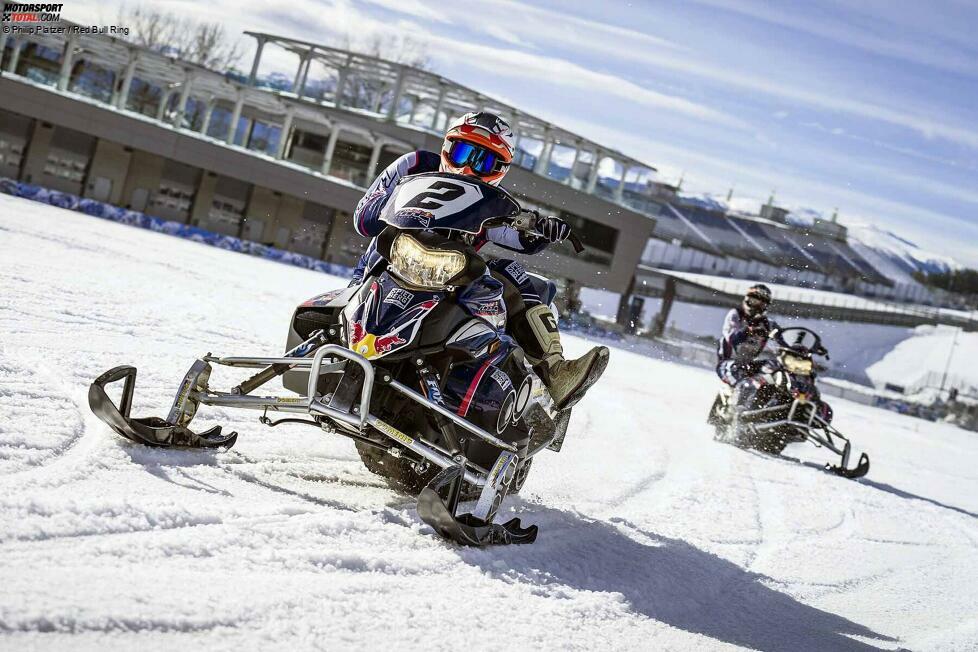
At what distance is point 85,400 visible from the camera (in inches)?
195

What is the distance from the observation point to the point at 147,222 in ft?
91.4

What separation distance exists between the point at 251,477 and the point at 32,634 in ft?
7.00

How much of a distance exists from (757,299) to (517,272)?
7539mm

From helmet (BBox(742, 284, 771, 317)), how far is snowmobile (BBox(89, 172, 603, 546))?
7.93 metres

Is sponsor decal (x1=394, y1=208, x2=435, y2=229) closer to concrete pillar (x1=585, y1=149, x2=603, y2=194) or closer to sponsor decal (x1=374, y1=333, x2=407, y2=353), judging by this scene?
sponsor decal (x1=374, y1=333, x2=407, y2=353)

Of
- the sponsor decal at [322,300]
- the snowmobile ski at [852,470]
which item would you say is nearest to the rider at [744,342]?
the snowmobile ski at [852,470]

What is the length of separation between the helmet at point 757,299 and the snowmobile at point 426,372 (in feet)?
26.0

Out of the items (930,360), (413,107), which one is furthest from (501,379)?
(930,360)

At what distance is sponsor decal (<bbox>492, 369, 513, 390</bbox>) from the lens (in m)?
4.51

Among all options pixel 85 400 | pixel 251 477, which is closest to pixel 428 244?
pixel 251 477

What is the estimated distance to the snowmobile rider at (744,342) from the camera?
481 inches

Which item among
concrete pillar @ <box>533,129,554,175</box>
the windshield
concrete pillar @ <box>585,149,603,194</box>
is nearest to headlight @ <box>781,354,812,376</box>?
the windshield

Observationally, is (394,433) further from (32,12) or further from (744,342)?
(32,12)

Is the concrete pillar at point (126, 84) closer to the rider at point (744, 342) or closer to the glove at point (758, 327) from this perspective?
the rider at point (744, 342)
